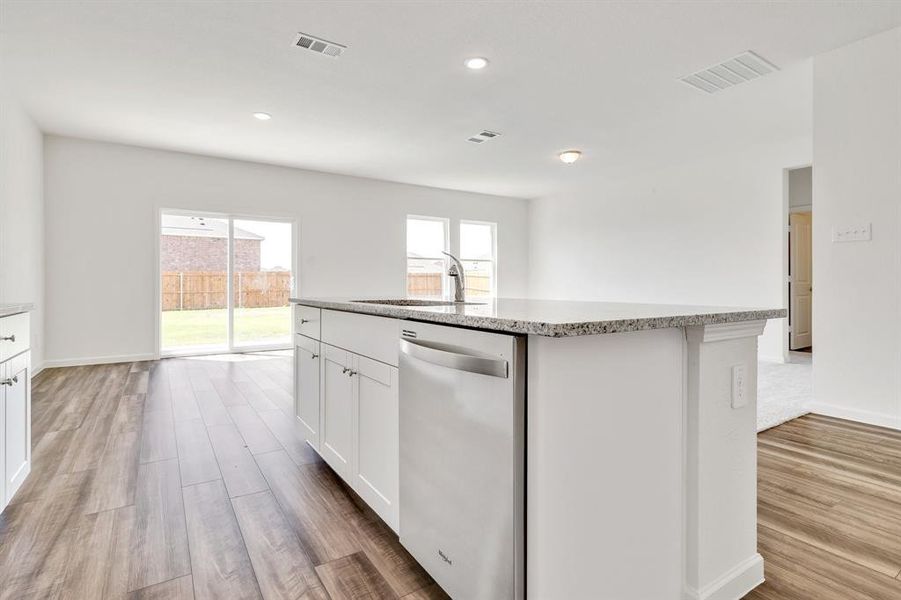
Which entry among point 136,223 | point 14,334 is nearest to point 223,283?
point 136,223

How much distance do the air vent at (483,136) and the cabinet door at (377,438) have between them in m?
3.84

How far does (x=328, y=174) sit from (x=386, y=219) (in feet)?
3.66

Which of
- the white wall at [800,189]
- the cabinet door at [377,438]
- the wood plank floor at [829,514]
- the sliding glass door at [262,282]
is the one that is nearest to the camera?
the wood plank floor at [829,514]

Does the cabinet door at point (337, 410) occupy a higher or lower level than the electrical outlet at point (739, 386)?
lower

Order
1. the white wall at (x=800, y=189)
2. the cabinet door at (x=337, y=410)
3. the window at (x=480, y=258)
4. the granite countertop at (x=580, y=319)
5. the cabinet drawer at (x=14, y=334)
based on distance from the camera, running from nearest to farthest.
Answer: the granite countertop at (x=580, y=319)
the cabinet drawer at (x=14, y=334)
the cabinet door at (x=337, y=410)
the white wall at (x=800, y=189)
the window at (x=480, y=258)

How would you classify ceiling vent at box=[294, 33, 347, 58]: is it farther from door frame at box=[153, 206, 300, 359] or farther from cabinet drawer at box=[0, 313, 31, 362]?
door frame at box=[153, 206, 300, 359]

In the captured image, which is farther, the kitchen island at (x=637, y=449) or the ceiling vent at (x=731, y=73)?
the ceiling vent at (x=731, y=73)

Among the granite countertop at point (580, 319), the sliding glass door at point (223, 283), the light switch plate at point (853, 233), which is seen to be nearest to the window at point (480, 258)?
the sliding glass door at point (223, 283)

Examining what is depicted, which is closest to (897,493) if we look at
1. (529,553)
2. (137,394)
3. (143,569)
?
(529,553)

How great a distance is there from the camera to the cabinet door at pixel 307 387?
7.65ft

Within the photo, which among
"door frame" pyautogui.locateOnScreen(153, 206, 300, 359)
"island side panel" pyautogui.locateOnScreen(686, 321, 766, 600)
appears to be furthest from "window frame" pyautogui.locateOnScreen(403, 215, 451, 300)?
"island side panel" pyautogui.locateOnScreen(686, 321, 766, 600)

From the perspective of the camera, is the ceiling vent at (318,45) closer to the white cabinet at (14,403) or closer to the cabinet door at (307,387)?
the cabinet door at (307,387)

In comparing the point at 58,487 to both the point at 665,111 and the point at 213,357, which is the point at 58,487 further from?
the point at 665,111

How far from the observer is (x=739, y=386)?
1.37 m
